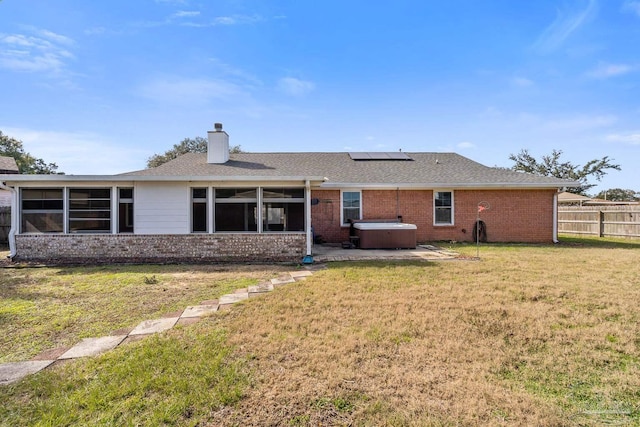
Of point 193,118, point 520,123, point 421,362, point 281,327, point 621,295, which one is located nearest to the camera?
point 421,362

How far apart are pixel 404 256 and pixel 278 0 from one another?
8.32m

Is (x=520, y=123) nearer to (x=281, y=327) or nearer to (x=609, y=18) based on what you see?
(x=609, y=18)

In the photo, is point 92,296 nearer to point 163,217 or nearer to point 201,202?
point 163,217

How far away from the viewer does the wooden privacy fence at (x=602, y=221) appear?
13.9m

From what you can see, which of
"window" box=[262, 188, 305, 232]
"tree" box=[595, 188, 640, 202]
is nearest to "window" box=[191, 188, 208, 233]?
"window" box=[262, 188, 305, 232]

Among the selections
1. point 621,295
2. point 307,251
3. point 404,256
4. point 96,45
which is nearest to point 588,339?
point 621,295

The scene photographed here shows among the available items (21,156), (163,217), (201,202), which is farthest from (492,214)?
(21,156)

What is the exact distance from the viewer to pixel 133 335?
11.6 feet

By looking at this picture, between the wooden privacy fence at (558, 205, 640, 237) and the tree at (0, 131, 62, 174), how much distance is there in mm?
48932

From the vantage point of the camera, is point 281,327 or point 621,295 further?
point 621,295

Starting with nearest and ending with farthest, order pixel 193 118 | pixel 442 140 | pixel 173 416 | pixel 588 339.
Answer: pixel 173 416 < pixel 588 339 < pixel 193 118 < pixel 442 140

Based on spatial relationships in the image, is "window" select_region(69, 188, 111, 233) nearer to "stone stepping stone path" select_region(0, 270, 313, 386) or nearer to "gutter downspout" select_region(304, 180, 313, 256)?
"gutter downspout" select_region(304, 180, 313, 256)

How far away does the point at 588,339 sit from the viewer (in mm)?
3393

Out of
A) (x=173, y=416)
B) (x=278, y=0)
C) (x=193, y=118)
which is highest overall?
(x=278, y=0)
